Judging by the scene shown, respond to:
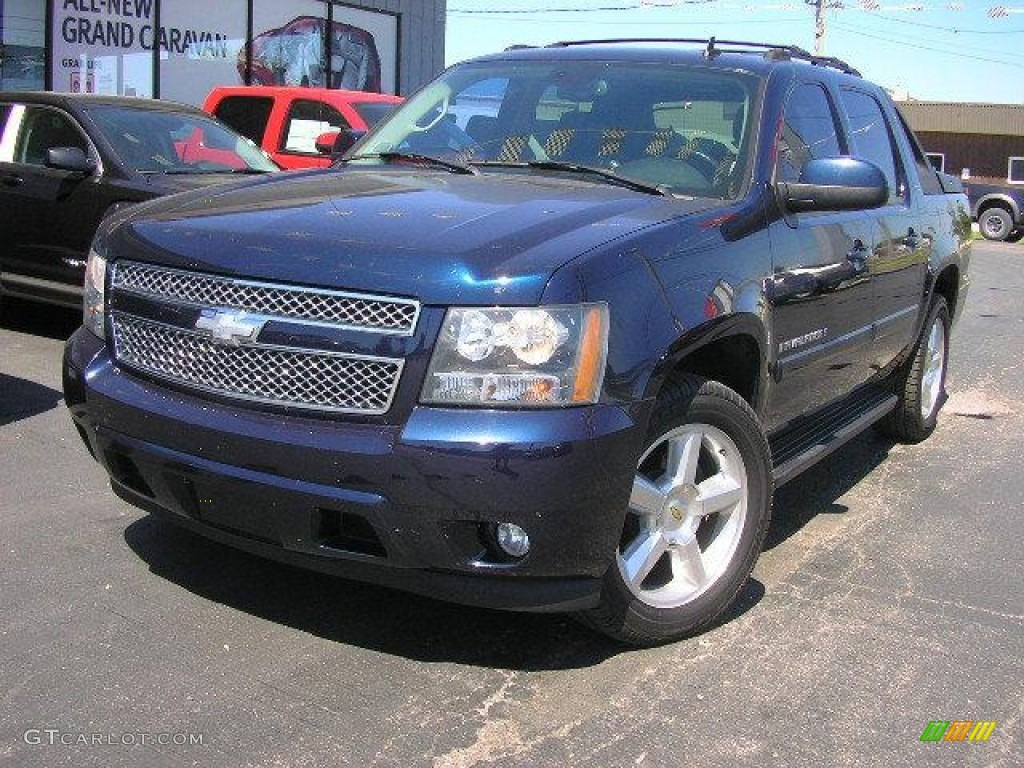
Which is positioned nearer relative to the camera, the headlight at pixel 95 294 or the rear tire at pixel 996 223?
the headlight at pixel 95 294

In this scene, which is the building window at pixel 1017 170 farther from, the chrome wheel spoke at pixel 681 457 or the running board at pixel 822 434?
the chrome wheel spoke at pixel 681 457

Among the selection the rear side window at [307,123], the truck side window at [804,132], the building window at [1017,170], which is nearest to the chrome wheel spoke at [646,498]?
the truck side window at [804,132]

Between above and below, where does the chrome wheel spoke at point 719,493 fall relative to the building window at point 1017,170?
below

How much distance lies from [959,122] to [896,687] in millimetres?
44461

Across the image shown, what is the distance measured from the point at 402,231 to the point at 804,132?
6.79 feet

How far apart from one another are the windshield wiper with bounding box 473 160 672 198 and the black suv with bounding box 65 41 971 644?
15 millimetres

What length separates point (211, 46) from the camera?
56.4ft

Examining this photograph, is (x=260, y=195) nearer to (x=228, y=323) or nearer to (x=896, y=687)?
(x=228, y=323)

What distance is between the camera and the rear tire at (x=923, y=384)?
615cm

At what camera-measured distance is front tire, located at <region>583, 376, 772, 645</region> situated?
335 cm

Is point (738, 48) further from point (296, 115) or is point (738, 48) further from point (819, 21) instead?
point (819, 21)

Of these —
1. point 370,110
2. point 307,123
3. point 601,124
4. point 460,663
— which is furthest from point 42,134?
point 460,663

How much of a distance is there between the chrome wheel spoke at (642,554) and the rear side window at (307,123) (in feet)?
26.4

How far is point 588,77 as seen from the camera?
4.57 meters
